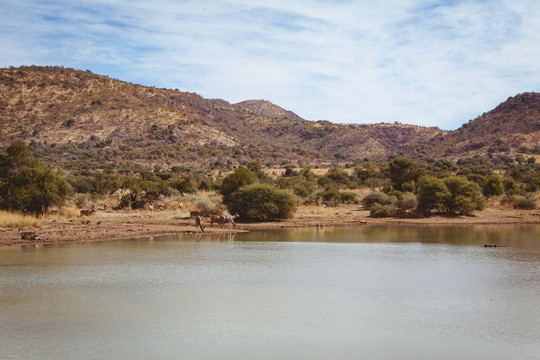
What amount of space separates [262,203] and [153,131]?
4827 centimetres

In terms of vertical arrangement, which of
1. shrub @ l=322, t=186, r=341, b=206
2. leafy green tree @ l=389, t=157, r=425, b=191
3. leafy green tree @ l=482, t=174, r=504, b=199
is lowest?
shrub @ l=322, t=186, r=341, b=206

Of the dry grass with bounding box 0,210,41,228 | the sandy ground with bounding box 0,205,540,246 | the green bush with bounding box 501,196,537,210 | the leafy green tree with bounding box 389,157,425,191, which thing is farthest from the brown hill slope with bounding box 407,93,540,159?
the dry grass with bounding box 0,210,41,228

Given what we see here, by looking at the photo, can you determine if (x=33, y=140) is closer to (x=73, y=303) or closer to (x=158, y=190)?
(x=158, y=190)

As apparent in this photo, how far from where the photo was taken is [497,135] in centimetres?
8262

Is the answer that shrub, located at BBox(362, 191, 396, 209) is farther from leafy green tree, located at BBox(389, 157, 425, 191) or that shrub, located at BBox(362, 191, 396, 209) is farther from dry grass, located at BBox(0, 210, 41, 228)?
dry grass, located at BBox(0, 210, 41, 228)

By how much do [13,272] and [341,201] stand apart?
91.9ft

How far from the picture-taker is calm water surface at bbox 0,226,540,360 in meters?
8.35

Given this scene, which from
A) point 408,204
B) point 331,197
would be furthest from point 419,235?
point 331,197

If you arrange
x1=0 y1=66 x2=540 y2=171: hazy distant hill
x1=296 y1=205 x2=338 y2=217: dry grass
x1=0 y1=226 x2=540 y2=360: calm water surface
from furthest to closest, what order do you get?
x1=0 y1=66 x2=540 y2=171: hazy distant hill → x1=296 y1=205 x2=338 y2=217: dry grass → x1=0 y1=226 x2=540 y2=360: calm water surface

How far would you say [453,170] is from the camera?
59.8 meters

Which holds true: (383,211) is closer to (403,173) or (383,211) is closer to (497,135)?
(403,173)

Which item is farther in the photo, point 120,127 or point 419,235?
point 120,127

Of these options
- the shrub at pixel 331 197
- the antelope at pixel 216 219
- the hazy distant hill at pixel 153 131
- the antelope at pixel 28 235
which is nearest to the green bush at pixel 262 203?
the antelope at pixel 216 219

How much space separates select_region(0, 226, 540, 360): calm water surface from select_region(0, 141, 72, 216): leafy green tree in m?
7.58
